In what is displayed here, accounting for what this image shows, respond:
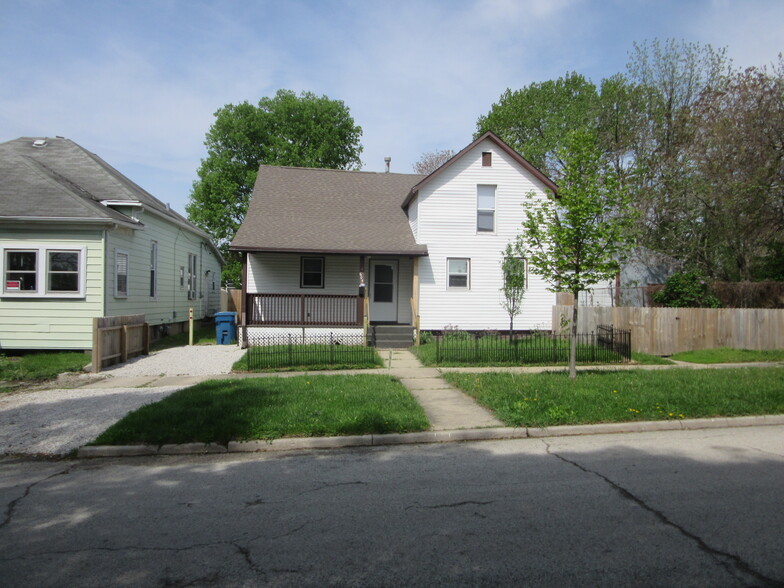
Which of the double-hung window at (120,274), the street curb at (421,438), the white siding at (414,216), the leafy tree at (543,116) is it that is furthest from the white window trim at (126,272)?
the leafy tree at (543,116)

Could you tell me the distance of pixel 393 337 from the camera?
18.6 meters

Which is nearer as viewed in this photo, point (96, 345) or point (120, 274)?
point (96, 345)

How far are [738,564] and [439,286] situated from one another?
1628cm

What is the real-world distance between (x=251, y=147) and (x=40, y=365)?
100ft

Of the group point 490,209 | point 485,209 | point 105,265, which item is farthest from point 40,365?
point 490,209

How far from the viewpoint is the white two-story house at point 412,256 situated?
1895 cm

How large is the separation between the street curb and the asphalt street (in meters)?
0.22

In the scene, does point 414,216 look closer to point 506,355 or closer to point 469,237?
point 469,237

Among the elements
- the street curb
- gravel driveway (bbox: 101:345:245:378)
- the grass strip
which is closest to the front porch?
gravel driveway (bbox: 101:345:245:378)

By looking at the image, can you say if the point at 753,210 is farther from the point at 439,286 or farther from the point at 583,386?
the point at 583,386

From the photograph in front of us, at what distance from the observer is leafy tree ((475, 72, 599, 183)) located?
37469mm

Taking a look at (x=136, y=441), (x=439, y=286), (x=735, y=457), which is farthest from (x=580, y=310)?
(x=136, y=441)

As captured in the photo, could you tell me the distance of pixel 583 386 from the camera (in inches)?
412

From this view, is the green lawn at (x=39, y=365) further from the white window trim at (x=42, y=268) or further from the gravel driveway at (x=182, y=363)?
the white window trim at (x=42, y=268)
